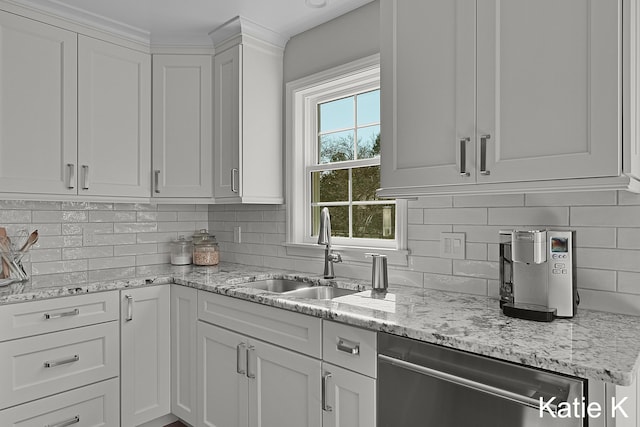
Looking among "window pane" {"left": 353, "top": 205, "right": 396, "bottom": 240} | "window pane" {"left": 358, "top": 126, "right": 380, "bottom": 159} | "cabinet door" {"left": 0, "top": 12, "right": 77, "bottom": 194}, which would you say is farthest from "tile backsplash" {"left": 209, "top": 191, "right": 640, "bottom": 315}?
"cabinet door" {"left": 0, "top": 12, "right": 77, "bottom": 194}

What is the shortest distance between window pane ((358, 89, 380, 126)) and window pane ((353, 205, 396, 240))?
0.51 meters

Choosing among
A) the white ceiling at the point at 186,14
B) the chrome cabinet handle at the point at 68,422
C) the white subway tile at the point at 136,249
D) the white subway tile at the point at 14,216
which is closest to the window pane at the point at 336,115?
the white ceiling at the point at 186,14

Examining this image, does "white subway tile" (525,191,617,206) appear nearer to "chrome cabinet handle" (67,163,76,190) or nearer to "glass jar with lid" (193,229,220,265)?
"glass jar with lid" (193,229,220,265)

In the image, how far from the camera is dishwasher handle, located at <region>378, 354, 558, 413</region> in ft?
3.70

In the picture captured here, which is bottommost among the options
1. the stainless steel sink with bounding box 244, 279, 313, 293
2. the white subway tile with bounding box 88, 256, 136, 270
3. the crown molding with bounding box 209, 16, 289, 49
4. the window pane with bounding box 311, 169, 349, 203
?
the stainless steel sink with bounding box 244, 279, 313, 293

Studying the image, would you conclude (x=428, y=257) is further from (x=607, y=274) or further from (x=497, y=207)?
(x=607, y=274)

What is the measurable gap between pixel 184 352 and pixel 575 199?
83.7 inches

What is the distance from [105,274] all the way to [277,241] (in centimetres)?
108

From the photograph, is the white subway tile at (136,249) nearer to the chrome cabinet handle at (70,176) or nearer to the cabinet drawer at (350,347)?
the chrome cabinet handle at (70,176)

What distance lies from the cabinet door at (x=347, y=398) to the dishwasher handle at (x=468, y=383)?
14cm

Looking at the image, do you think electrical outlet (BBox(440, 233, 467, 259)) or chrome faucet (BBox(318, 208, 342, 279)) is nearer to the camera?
electrical outlet (BBox(440, 233, 467, 259))

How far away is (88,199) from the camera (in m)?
2.50

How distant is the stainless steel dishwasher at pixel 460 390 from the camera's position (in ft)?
3.62

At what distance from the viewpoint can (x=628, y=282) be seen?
1.53 meters
